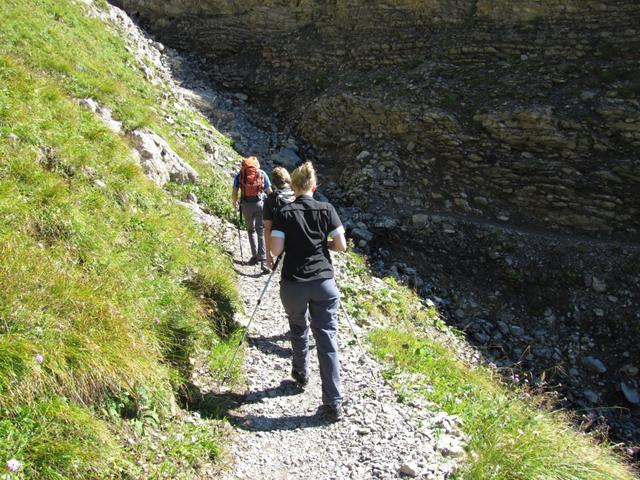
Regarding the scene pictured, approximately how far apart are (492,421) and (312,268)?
2.31 metres

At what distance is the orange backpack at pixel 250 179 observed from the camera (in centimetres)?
795

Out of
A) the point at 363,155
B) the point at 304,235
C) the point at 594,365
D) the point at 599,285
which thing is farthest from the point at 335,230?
the point at 363,155

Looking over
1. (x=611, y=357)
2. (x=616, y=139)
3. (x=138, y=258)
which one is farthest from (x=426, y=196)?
(x=138, y=258)

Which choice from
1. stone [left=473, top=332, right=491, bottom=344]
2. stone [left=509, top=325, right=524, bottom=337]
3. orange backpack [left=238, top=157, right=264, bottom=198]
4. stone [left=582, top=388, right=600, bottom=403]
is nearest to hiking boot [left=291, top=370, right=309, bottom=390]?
orange backpack [left=238, top=157, right=264, bottom=198]

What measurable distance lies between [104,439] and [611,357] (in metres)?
10.9

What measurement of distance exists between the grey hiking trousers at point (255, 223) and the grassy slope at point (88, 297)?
2.52ft

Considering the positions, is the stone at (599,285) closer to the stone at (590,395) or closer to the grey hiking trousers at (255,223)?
the stone at (590,395)

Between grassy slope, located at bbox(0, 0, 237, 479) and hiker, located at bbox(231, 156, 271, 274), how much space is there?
0.79 m

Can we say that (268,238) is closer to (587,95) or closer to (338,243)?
(338,243)

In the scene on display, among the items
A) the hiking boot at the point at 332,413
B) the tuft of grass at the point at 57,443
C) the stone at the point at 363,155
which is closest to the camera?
the tuft of grass at the point at 57,443

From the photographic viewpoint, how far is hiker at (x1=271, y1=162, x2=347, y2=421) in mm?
4621

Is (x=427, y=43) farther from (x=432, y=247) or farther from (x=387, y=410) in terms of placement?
(x=387, y=410)

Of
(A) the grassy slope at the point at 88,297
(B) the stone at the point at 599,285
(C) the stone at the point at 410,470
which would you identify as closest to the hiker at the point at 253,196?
(A) the grassy slope at the point at 88,297

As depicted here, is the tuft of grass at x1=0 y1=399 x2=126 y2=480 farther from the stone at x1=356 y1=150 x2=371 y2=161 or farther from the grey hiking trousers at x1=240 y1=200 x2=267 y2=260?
the stone at x1=356 y1=150 x2=371 y2=161
